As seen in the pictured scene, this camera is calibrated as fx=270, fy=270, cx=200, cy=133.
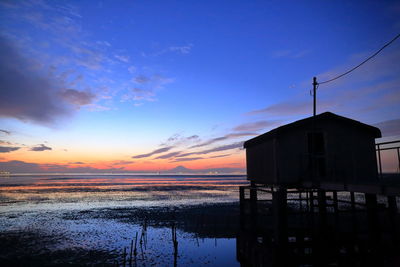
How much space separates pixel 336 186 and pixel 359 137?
14.9ft

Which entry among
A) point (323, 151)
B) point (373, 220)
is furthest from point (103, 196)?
point (373, 220)

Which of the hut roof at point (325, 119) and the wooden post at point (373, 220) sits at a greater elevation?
the hut roof at point (325, 119)

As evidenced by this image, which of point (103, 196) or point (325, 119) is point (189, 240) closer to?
point (325, 119)

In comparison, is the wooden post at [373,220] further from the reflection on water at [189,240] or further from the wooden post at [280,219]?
the wooden post at [280,219]

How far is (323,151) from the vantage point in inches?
584

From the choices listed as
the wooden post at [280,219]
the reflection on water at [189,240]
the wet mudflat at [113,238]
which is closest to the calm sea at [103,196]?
the reflection on water at [189,240]

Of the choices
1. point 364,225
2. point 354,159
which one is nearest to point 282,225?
point 354,159

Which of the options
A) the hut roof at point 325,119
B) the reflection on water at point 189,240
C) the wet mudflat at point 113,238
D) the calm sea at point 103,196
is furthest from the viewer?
the calm sea at point 103,196

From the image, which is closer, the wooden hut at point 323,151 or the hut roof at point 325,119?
the wooden hut at point 323,151

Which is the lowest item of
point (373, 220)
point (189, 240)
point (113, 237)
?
point (189, 240)

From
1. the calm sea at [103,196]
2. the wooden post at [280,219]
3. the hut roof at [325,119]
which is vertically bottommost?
the calm sea at [103,196]

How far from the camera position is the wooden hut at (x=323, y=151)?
46.9 feet

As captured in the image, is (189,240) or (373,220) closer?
(373,220)

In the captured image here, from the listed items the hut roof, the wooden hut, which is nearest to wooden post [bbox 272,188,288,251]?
the wooden hut
